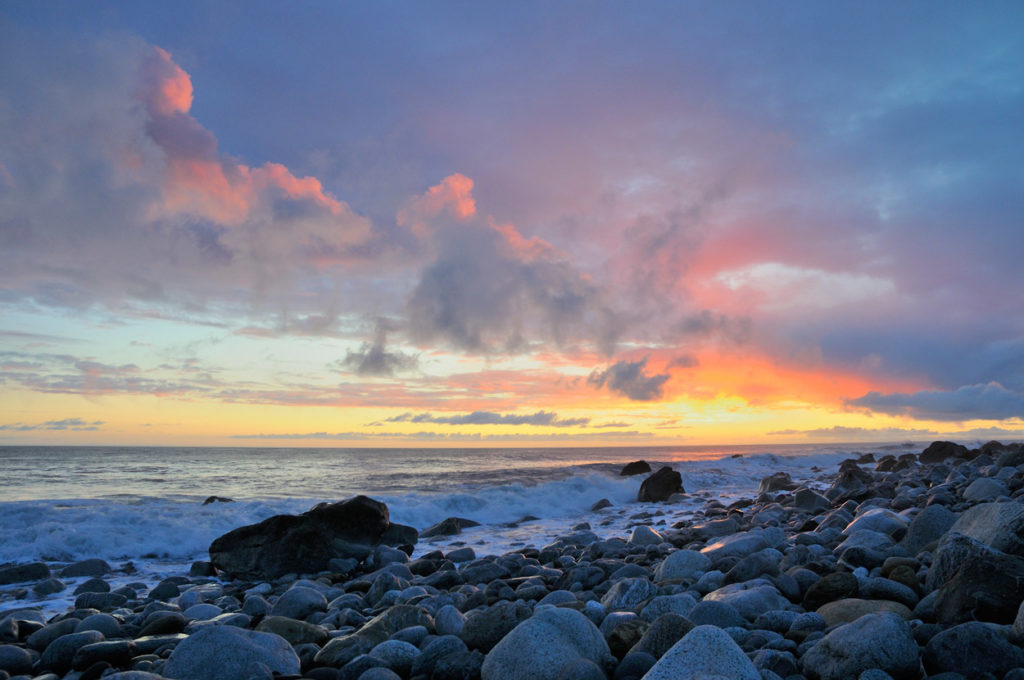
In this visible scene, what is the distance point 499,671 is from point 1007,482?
515 inches

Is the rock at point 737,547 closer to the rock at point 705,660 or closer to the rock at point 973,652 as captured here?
the rock at point 973,652

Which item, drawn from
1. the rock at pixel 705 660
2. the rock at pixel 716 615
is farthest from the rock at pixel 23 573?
the rock at pixel 705 660

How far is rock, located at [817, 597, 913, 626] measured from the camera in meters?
4.61

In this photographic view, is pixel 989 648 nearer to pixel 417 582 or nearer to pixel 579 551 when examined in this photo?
pixel 417 582

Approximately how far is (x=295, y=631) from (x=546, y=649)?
2850 mm

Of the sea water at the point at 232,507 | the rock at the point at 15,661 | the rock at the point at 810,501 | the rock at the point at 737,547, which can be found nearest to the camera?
the rock at the point at 15,661

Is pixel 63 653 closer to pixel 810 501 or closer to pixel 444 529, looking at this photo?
pixel 444 529

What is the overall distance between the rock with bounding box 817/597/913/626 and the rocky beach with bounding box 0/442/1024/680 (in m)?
0.02

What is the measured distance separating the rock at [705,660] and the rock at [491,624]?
6.12 feet

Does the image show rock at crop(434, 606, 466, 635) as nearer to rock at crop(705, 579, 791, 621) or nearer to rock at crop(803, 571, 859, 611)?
rock at crop(705, 579, 791, 621)

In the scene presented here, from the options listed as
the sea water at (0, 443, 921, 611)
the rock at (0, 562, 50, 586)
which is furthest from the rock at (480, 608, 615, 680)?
the rock at (0, 562, 50, 586)

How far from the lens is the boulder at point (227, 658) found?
Result: 4273 mm

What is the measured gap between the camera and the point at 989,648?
3402 mm

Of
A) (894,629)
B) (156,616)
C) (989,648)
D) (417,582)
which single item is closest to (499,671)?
(894,629)
